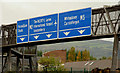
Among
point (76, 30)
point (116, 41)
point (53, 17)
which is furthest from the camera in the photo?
point (53, 17)

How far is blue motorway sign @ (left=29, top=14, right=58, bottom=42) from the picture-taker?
3216cm

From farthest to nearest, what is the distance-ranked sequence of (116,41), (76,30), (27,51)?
1. (27,51)
2. (76,30)
3. (116,41)

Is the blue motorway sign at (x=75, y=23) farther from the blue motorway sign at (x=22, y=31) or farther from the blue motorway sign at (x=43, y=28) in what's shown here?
the blue motorway sign at (x=22, y=31)

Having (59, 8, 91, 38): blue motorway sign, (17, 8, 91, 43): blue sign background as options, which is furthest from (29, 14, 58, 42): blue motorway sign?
(59, 8, 91, 38): blue motorway sign

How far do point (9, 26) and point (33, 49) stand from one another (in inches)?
317

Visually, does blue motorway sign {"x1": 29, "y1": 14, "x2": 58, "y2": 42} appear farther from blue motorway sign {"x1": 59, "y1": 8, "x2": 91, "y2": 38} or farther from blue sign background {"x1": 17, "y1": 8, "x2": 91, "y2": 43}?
blue motorway sign {"x1": 59, "y1": 8, "x2": 91, "y2": 38}

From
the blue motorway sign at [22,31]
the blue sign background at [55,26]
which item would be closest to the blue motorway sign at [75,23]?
the blue sign background at [55,26]

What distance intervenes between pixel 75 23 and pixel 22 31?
26.8 ft

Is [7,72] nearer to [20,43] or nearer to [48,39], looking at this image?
[20,43]

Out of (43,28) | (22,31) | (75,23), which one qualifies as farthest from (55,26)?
(22,31)

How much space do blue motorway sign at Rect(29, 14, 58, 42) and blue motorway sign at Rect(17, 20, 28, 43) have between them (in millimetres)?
741

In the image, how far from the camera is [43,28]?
109 feet

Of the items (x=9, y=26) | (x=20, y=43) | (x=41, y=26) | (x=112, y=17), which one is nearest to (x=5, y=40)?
(x=9, y=26)

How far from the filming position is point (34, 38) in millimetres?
33969
